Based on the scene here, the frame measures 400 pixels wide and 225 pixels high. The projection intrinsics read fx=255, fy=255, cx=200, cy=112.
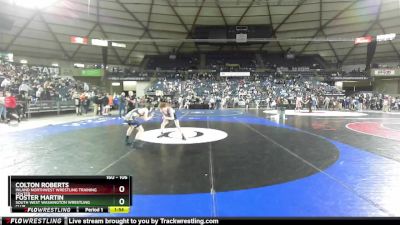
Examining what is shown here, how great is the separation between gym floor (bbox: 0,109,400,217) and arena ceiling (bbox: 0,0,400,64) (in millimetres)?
21541

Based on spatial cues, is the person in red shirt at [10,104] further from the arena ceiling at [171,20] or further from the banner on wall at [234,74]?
the banner on wall at [234,74]

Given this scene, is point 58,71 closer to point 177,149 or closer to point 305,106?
point 305,106

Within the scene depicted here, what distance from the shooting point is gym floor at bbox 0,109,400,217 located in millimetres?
2994

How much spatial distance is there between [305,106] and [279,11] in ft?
36.1

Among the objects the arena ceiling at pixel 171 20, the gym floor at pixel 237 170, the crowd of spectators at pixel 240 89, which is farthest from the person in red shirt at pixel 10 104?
the crowd of spectators at pixel 240 89

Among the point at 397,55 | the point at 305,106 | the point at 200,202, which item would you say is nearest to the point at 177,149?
the point at 200,202

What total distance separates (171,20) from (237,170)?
28.2m

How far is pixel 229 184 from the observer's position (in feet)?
12.2

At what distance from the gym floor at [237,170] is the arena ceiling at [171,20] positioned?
21541 mm

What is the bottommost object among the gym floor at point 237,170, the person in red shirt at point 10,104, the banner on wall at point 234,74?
the gym floor at point 237,170

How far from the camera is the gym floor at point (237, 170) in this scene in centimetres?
299

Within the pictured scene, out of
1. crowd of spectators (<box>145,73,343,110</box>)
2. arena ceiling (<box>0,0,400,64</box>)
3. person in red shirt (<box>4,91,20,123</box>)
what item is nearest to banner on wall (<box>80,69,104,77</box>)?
arena ceiling (<box>0,0,400,64</box>)

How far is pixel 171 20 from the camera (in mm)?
29797

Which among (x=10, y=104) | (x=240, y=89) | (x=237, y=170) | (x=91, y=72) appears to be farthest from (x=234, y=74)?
(x=237, y=170)
